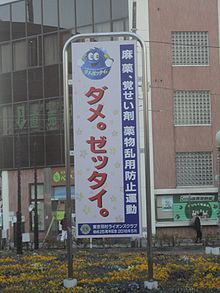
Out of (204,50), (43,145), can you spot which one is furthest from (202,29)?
(43,145)

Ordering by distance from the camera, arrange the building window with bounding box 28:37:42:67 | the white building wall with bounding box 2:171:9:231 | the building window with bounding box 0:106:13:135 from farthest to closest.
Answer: the building window with bounding box 0:106:13:135, the white building wall with bounding box 2:171:9:231, the building window with bounding box 28:37:42:67

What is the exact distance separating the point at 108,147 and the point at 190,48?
28317mm

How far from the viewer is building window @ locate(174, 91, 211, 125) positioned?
123ft

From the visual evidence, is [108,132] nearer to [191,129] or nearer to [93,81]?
[93,81]

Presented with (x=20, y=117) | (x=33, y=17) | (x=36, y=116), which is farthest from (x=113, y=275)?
(x=33, y=17)

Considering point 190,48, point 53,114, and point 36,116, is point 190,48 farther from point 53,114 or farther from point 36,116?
point 36,116

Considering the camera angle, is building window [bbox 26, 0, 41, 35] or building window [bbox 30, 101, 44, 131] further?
building window [bbox 26, 0, 41, 35]

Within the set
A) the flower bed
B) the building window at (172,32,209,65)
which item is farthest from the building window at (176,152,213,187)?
the flower bed

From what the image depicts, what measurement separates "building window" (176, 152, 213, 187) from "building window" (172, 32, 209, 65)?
5.54 m

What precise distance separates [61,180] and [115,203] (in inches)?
1146

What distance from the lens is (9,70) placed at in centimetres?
4184

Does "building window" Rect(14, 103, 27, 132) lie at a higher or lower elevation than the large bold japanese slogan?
higher

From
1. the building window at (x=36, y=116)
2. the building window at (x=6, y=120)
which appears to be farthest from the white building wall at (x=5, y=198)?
the building window at (x=36, y=116)

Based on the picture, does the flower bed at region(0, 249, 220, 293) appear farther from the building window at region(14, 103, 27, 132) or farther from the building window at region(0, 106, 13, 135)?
the building window at region(0, 106, 13, 135)
